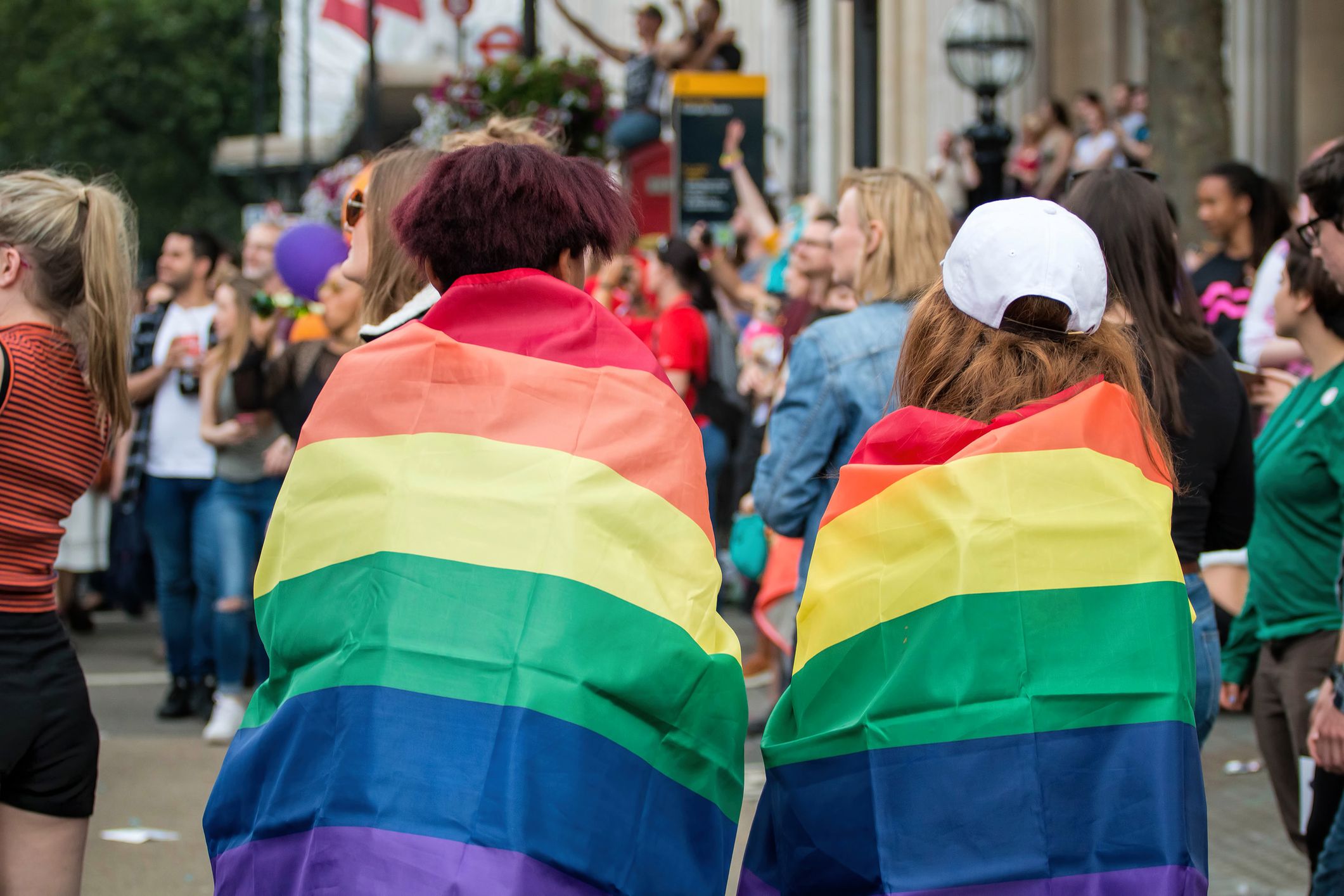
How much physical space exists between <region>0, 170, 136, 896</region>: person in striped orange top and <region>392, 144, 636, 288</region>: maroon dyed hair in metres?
1.20

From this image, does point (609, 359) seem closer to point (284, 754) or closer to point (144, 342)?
point (284, 754)

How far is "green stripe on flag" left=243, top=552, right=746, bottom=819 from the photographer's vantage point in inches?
87.4

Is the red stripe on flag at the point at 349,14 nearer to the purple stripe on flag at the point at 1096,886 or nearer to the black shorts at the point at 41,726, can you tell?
the black shorts at the point at 41,726

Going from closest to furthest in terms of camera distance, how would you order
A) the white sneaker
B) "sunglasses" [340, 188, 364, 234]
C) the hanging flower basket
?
1. "sunglasses" [340, 188, 364, 234]
2. the white sneaker
3. the hanging flower basket

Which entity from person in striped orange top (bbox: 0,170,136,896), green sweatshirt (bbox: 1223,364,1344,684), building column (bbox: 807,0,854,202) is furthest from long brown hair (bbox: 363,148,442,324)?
building column (bbox: 807,0,854,202)

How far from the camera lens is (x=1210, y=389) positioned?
11.8ft

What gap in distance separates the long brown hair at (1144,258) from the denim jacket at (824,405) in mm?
777

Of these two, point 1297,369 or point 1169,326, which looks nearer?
point 1169,326

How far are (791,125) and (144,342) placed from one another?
16.1 metres

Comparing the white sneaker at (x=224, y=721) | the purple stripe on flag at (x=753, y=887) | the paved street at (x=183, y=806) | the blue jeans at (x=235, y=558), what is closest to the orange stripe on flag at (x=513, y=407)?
the purple stripe on flag at (x=753, y=887)

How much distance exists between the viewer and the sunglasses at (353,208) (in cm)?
379

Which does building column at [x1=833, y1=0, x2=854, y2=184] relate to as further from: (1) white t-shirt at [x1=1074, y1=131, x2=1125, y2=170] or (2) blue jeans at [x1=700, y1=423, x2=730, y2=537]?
(2) blue jeans at [x1=700, y1=423, x2=730, y2=537]

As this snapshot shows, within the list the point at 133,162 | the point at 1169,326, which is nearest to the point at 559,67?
the point at 1169,326

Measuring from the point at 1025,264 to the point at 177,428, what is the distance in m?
5.88
